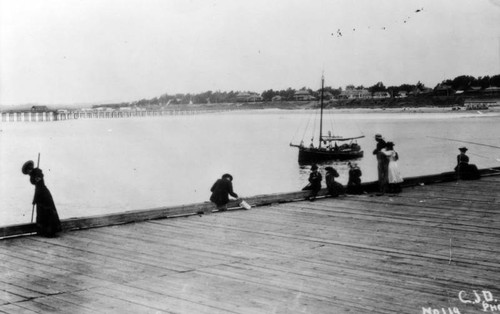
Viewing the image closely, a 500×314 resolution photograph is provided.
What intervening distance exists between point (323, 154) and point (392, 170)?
4414cm

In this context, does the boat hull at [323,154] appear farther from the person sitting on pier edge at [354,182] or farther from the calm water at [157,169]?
the person sitting on pier edge at [354,182]

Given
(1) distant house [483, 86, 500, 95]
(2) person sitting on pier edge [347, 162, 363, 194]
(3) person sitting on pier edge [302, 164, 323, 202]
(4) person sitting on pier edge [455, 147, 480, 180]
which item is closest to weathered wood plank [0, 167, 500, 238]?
(3) person sitting on pier edge [302, 164, 323, 202]

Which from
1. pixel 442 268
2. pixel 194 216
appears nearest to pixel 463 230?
pixel 442 268

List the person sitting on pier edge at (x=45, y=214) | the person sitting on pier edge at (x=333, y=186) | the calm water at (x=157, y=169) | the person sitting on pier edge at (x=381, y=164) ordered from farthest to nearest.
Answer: the calm water at (x=157, y=169) < the person sitting on pier edge at (x=381, y=164) < the person sitting on pier edge at (x=333, y=186) < the person sitting on pier edge at (x=45, y=214)

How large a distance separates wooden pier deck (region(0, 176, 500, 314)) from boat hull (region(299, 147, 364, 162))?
44098 mm

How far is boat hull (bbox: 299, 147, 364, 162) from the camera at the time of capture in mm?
55344

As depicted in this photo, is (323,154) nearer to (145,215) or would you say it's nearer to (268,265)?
(145,215)

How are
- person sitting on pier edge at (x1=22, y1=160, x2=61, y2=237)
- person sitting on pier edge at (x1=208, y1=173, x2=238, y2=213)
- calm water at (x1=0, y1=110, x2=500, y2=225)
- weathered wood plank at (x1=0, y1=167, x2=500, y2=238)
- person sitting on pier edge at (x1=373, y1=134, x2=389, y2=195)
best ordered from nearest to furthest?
person sitting on pier edge at (x1=22, y1=160, x2=61, y2=237), weathered wood plank at (x1=0, y1=167, x2=500, y2=238), person sitting on pier edge at (x1=208, y1=173, x2=238, y2=213), person sitting on pier edge at (x1=373, y1=134, x2=389, y2=195), calm water at (x1=0, y1=110, x2=500, y2=225)

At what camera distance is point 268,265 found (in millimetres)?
7328

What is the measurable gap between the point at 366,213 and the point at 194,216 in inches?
121

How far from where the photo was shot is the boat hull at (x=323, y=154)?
5534cm

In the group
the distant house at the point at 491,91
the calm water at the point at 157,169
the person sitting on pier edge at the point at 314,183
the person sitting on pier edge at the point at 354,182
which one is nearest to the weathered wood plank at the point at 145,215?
the person sitting on pier edge at the point at 314,183

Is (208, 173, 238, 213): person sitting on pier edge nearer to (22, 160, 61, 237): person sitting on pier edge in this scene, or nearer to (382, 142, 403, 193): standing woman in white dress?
(22, 160, 61, 237): person sitting on pier edge

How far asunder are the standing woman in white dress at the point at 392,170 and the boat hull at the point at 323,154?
137ft
